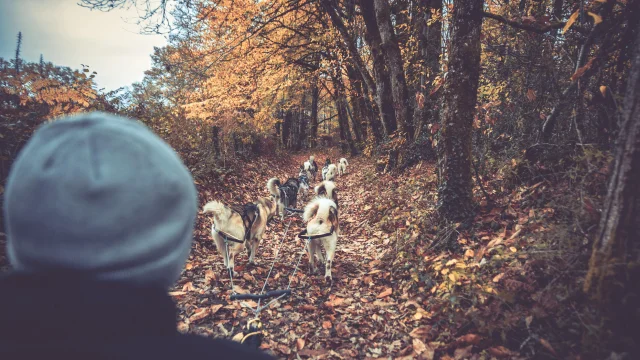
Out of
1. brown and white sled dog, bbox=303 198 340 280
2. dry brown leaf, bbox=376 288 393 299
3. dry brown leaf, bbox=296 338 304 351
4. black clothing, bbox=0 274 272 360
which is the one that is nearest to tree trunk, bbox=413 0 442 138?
brown and white sled dog, bbox=303 198 340 280

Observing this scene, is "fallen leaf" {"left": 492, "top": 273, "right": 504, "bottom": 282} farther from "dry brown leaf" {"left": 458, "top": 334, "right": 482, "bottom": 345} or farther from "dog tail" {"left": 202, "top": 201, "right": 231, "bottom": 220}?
"dog tail" {"left": 202, "top": 201, "right": 231, "bottom": 220}

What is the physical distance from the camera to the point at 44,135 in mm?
823

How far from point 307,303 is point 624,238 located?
388cm

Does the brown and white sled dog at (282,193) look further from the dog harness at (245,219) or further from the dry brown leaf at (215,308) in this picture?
the dry brown leaf at (215,308)

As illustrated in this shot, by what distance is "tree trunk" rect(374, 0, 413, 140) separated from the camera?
28.3 feet

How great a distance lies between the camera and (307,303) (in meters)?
4.47

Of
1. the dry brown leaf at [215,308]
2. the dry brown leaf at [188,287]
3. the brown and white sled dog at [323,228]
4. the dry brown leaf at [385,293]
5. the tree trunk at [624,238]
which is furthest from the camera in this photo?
the brown and white sled dog at [323,228]

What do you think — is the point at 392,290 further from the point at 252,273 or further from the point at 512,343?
the point at 252,273

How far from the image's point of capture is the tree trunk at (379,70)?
9.45m

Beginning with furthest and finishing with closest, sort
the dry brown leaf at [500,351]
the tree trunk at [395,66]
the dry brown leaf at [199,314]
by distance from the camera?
the tree trunk at [395,66], the dry brown leaf at [199,314], the dry brown leaf at [500,351]

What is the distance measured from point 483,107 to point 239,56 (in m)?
9.00

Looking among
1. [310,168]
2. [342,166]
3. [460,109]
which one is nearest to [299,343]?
[460,109]

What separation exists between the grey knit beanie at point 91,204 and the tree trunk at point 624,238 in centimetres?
311

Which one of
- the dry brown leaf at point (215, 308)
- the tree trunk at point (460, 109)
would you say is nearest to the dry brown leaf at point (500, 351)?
the tree trunk at point (460, 109)
